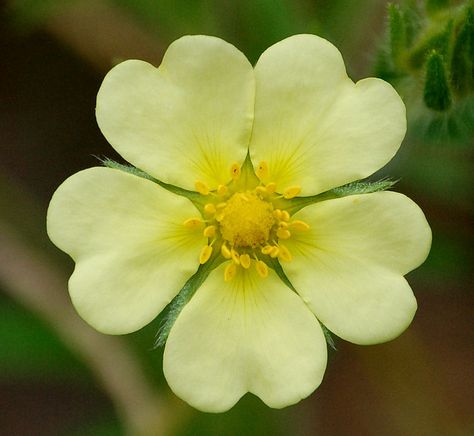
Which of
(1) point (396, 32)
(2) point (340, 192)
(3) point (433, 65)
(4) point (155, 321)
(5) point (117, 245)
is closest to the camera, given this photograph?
(5) point (117, 245)

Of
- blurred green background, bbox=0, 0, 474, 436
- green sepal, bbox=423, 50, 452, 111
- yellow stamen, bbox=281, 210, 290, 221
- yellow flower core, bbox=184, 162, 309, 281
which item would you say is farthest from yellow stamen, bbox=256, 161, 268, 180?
blurred green background, bbox=0, 0, 474, 436

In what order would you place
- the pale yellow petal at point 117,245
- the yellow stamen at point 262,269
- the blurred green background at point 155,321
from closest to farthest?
the pale yellow petal at point 117,245 < the yellow stamen at point 262,269 < the blurred green background at point 155,321

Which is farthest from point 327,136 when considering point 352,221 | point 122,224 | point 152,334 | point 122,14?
point 122,14

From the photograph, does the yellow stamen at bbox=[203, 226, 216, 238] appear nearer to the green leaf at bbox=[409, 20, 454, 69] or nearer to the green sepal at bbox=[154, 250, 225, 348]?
the green sepal at bbox=[154, 250, 225, 348]

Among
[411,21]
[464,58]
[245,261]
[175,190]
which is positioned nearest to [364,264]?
[245,261]

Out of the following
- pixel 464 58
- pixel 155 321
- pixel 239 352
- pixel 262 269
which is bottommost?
pixel 155 321

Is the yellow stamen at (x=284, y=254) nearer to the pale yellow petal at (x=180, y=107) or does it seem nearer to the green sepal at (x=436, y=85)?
the pale yellow petal at (x=180, y=107)

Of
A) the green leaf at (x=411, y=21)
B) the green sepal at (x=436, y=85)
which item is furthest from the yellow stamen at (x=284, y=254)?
the green leaf at (x=411, y=21)

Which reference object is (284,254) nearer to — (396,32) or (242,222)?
(242,222)
